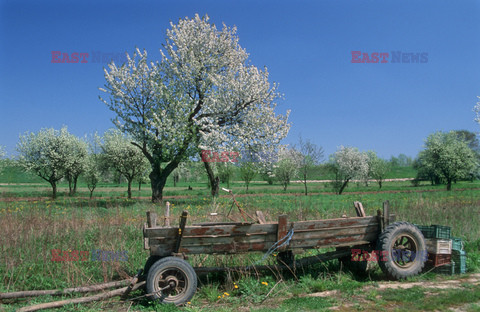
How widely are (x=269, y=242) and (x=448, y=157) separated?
186ft

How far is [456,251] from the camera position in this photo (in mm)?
7559

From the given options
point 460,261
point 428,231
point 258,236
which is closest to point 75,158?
point 258,236

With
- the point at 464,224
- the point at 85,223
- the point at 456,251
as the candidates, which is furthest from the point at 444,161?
the point at 85,223

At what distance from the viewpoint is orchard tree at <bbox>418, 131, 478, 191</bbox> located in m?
52.6

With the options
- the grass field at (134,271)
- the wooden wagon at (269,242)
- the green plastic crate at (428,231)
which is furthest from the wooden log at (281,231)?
the green plastic crate at (428,231)

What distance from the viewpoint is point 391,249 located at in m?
6.78

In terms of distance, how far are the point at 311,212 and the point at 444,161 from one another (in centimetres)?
4922

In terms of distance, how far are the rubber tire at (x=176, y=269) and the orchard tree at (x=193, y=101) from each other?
17.5 meters

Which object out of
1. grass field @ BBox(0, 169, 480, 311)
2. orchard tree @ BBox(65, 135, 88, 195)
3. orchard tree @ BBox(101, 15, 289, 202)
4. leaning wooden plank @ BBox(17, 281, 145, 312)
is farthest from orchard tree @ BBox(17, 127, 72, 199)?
leaning wooden plank @ BBox(17, 281, 145, 312)

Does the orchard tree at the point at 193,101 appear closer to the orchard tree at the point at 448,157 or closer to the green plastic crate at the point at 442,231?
the green plastic crate at the point at 442,231

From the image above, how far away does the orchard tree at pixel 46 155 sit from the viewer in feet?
107

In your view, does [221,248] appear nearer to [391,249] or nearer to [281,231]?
[281,231]

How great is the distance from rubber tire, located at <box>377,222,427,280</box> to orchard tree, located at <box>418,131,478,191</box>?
51.6 metres

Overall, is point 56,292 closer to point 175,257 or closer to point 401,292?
point 175,257
